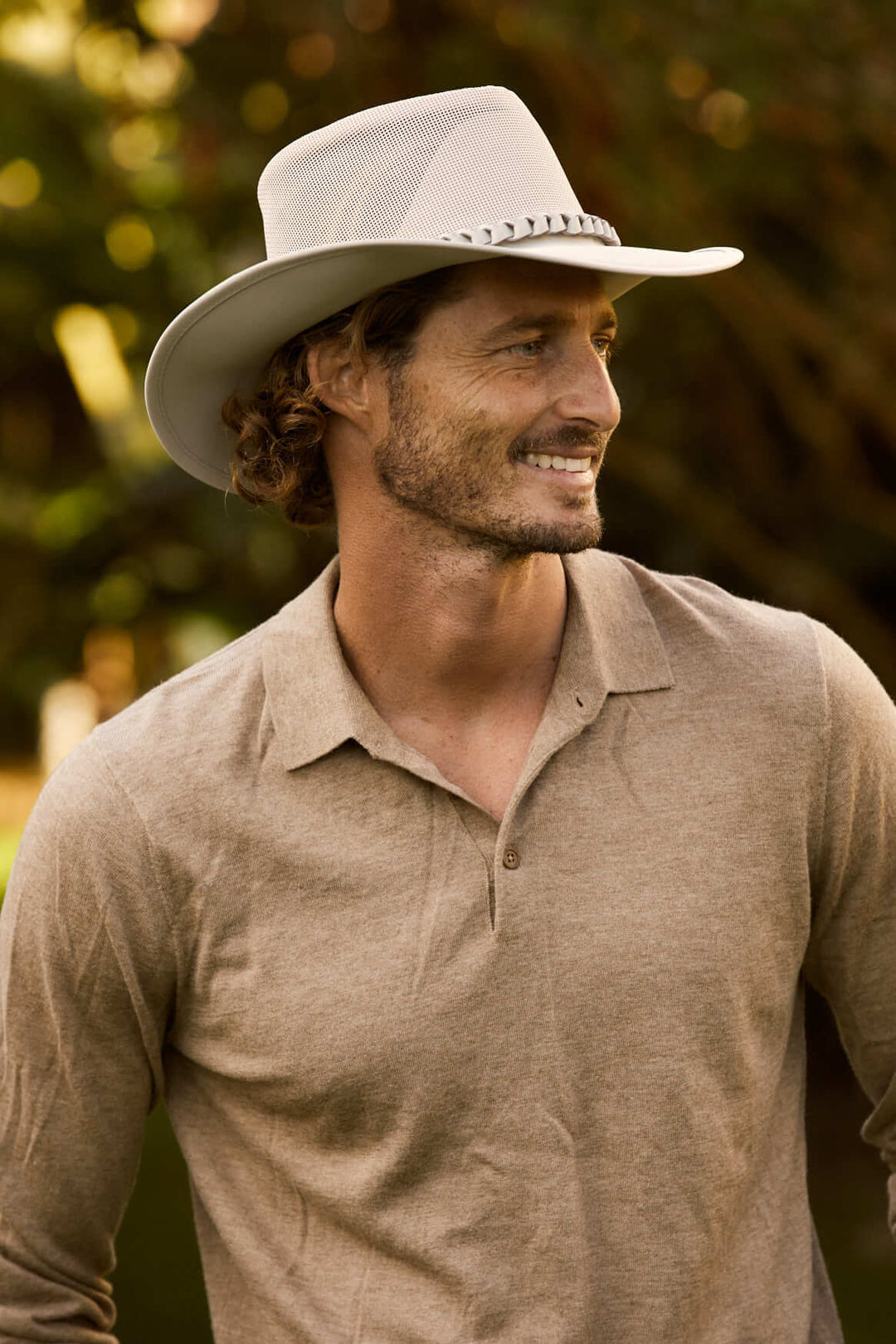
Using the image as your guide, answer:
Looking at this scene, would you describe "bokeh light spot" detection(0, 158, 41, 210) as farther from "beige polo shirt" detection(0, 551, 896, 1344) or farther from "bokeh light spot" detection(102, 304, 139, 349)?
"beige polo shirt" detection(0, 551, 896, 1344)

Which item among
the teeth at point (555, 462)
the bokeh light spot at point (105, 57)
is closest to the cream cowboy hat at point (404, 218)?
the teeth at point (555, 462)

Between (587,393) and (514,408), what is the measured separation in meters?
0.10

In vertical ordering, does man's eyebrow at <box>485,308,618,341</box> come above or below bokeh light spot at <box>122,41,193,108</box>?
below

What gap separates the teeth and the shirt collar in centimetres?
26

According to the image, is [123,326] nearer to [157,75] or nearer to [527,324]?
[157,75]

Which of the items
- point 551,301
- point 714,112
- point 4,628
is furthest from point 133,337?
point 551,301

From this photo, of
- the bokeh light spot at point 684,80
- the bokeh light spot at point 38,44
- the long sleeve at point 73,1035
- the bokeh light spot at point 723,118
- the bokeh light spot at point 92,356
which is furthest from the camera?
the bokeh light spot at point 92,356

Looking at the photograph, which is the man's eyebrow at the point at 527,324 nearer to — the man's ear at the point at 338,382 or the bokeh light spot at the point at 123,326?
the man's ear at the point at 338,382

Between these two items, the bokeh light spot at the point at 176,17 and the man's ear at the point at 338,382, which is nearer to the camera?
the man's ear at the point at 338,382

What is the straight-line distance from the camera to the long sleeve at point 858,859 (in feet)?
7.02

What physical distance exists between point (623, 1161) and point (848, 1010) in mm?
438

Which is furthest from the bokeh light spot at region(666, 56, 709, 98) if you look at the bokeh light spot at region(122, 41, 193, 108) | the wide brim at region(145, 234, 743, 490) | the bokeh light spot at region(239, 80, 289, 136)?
the wide brim at region(145, 234, 743, 490)

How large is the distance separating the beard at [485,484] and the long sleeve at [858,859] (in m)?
0.41

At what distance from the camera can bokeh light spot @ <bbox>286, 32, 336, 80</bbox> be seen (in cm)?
556
